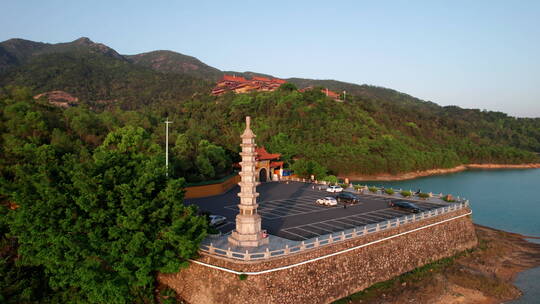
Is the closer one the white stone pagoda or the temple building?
the white stone pagoda

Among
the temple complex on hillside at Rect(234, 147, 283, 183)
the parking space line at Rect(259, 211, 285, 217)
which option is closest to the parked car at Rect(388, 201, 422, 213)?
the parking space line at Rect(259, 211, 285, 217)

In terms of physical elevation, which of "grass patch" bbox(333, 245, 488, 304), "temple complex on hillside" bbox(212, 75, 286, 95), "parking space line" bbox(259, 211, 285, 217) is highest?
"temple complex on hillside" bbox(212, 75, 286, 95)

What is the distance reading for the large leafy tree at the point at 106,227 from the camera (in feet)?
55.0

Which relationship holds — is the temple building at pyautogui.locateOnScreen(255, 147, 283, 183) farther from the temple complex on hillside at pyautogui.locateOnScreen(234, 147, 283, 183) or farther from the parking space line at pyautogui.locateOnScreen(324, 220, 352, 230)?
the parking space line at pyautogui.locateOnScreen(324, 220, 352, 230)

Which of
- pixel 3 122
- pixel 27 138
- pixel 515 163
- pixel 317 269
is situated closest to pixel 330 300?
pixel 317 269

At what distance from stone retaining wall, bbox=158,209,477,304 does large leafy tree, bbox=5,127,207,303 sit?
5.20ft

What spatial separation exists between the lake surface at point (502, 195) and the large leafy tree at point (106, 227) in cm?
2053

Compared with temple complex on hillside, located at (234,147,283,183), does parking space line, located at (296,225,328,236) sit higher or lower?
lower

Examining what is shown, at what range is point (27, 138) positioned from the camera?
3056cm

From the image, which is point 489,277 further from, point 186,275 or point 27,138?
point 27,138

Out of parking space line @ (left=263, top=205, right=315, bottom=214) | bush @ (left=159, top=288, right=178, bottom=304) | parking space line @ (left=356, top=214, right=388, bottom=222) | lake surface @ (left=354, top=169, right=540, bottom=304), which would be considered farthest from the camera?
parking space line @ (left=263, top=205, right=315, bottom=214)

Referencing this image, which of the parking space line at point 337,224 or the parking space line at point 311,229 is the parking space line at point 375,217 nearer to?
the parking space line at point 337,224

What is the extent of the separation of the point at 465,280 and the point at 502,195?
40306 millimetres

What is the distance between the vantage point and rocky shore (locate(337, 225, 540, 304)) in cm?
2148
